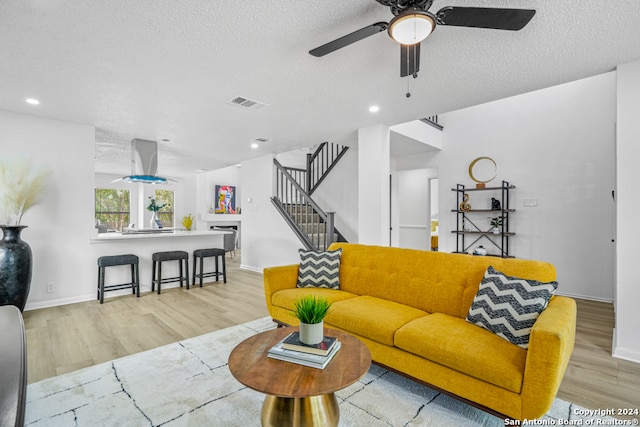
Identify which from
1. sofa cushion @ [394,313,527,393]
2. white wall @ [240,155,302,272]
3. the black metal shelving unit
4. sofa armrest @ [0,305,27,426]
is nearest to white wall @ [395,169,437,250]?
the black metal shelving unit

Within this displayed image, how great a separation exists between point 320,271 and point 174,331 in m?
1.61

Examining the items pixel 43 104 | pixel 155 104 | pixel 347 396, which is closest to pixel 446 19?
pixel 347 396

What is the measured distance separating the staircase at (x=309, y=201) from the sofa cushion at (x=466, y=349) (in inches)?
128

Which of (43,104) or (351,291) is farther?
(43,104)

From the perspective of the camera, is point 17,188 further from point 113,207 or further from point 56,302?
point 113,207

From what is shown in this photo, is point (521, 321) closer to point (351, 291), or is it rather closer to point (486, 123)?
point (351, 291)

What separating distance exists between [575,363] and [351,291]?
1.88m

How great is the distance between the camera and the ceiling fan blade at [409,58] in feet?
6.98

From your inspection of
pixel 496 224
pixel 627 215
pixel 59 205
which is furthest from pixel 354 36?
pixel 59 205

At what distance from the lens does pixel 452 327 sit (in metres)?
2.06

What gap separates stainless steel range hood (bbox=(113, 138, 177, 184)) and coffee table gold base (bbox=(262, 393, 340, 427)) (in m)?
4.82

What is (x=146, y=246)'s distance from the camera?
197 inches

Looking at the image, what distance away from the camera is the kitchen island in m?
4.61

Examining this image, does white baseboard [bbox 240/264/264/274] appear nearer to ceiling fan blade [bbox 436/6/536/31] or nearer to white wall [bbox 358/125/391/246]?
white wall [bbox 358/125/391/246]
